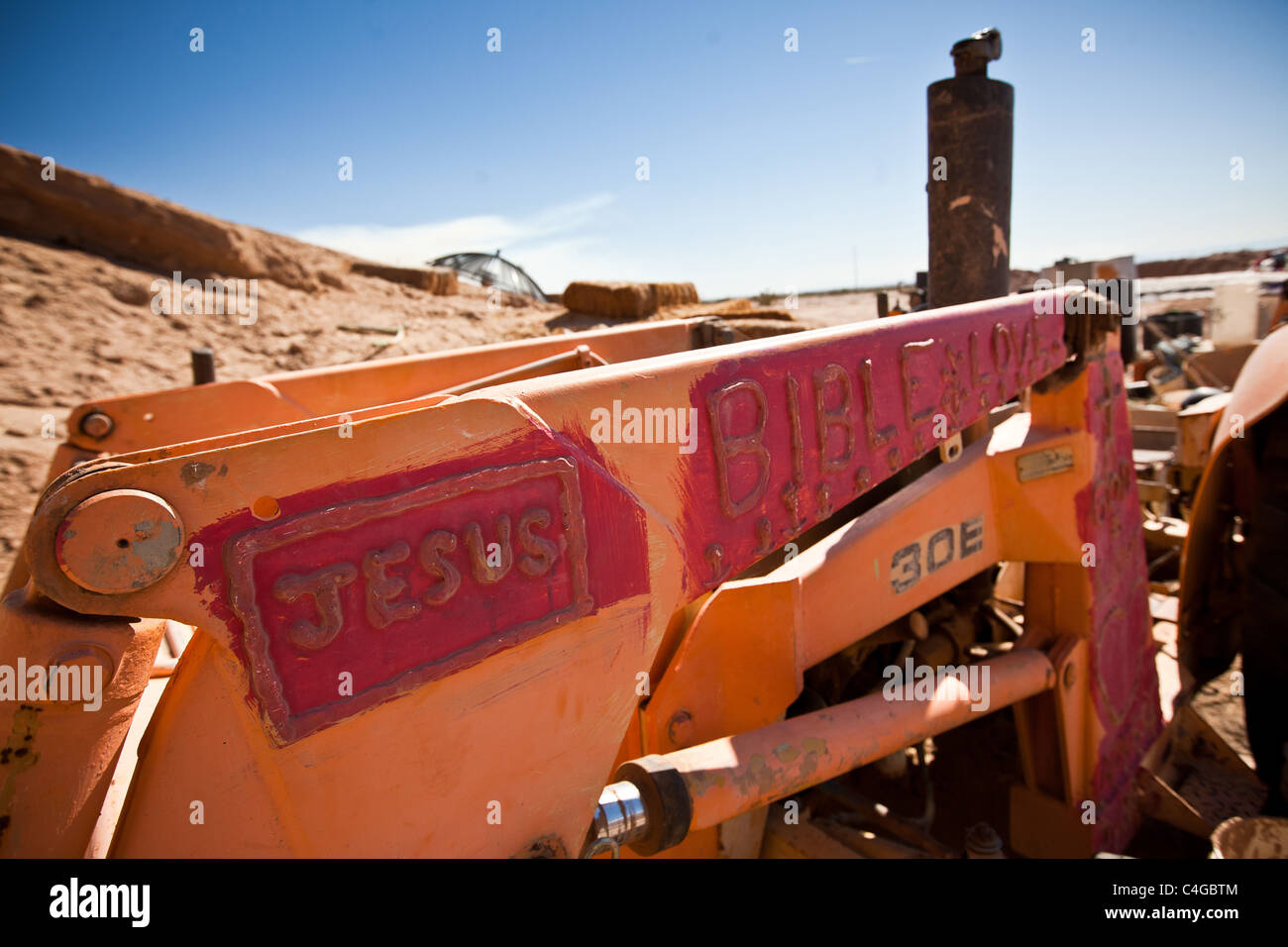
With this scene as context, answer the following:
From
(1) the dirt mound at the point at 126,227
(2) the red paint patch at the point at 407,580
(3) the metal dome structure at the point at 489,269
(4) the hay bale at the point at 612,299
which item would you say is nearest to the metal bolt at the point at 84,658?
(2) the red paint patch at the point at 407,580

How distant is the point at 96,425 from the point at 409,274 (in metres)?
7.49

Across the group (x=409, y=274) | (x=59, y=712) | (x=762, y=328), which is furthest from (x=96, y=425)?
(x=409, y=274)

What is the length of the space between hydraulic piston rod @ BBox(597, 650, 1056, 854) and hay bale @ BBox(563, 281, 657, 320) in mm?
6540

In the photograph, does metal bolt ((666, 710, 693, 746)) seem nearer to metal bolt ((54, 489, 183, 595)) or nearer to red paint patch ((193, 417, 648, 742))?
red paint patch ((193, 417, 648, 742))

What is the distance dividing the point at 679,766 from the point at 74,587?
917 mm

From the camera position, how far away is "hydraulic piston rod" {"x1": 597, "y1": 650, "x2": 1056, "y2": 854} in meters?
1.20

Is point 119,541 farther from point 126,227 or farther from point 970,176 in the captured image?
point 126,227

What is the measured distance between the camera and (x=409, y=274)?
898cm

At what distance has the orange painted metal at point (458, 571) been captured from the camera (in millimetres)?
709

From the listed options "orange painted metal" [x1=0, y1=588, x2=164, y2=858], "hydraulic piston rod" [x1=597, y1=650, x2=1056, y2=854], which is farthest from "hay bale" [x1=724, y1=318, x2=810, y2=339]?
"orange painted metal" [x1=0, y1=588, x2=164, y2=858]

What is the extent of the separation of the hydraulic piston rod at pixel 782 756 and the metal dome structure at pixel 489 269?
38.4ft

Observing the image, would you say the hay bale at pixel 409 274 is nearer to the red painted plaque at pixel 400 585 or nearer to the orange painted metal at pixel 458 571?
the orange painted metal at pixel 458 571

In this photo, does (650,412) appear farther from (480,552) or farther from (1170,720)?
(1170,720)

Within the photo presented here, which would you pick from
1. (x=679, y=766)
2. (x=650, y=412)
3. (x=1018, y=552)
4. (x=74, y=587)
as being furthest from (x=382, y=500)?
(x=1018, y=552)
